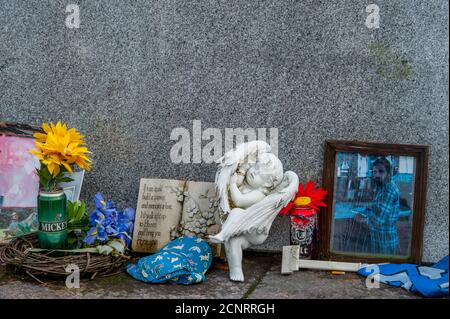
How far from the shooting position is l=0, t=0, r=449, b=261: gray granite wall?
3.26 m

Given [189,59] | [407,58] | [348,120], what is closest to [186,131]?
[189,59]

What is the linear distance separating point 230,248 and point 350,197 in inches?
32.2

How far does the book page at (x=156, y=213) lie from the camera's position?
11.0 feet

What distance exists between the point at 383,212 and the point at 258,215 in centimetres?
82

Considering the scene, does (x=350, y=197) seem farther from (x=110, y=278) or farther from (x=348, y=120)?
(x=110, y=278)

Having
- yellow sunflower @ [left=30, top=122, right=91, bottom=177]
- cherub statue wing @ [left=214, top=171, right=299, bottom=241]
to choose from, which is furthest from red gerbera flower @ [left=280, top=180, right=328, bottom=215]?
yellow sunflower @ [left=30, top=122, right=91, bottom=177]

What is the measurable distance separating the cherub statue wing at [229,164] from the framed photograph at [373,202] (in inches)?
20.8

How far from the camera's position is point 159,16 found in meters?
3.45

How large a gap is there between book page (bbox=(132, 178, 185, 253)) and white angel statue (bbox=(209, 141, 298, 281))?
0.46 metres

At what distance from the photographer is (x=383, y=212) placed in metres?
3.31

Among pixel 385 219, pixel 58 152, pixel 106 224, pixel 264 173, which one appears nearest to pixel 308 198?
pixel 264 173

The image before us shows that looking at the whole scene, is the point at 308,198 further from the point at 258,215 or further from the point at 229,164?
the point at 229,164

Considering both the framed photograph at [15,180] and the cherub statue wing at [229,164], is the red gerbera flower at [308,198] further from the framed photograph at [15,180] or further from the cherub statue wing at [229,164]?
the framed photograph at [15,180]

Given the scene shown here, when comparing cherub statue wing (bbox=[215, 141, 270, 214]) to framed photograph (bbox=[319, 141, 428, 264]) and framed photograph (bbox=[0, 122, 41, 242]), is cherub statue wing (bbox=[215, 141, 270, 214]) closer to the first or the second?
framed photograph (bbox=[319, 141, 428, 264])
